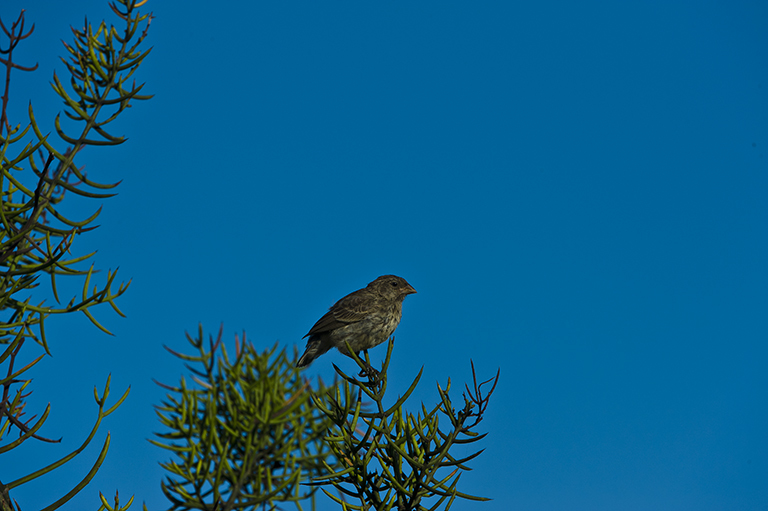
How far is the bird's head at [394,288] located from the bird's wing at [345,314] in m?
0.30

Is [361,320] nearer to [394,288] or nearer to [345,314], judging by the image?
[345,314]

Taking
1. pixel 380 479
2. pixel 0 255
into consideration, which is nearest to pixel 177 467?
pixel 0 255

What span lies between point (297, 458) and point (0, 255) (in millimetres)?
2378

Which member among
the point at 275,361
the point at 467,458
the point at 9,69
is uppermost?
the point at 9,69

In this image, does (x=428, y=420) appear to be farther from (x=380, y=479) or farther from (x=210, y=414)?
(x=210, y=414)

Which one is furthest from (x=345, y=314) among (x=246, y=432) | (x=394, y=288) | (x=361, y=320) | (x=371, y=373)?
(x=246, y=432)

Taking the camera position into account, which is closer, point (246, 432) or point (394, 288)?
point (246, 432)

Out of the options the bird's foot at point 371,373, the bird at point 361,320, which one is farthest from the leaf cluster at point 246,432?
the bird at point 361,320

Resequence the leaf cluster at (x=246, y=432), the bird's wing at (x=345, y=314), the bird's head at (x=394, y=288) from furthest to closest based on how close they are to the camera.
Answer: the bird's head at (x=394, y=288)
the bird's wing at (x=345, y=314)
the leaf cluster at (x=246, y=432)

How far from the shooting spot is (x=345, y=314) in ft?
29.5

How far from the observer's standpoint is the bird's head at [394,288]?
31.0 ft

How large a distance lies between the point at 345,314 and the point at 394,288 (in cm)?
95

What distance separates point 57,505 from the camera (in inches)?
118

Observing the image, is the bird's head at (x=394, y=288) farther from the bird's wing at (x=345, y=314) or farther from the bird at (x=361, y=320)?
the bird's wing at (x=345, y=314)
